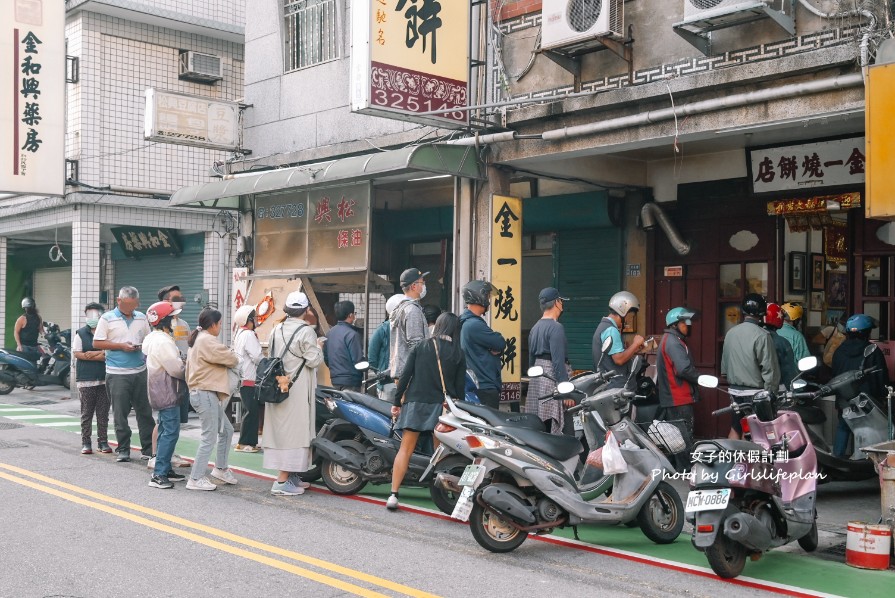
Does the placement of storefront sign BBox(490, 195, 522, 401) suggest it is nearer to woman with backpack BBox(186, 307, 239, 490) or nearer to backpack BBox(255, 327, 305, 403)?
backpack BBox(255, 327, 305, 403)

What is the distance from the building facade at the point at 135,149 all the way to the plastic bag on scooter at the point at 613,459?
11409mm

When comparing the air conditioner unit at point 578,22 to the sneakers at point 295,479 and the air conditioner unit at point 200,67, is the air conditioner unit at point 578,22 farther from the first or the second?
the air conditioner unit at point 200,67

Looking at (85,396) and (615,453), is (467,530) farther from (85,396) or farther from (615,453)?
(85,396)

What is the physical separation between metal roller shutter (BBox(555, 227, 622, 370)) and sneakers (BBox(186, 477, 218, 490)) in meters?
5.76

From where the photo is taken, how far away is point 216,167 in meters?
15.4

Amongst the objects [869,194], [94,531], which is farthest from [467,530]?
[869,194]

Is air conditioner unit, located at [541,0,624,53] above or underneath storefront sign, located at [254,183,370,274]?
above

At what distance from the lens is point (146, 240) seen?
21922 millimetres

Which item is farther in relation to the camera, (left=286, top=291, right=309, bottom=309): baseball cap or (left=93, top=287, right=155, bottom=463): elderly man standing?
(left=93, top=287, right=155, bottom=463): elderly man standing

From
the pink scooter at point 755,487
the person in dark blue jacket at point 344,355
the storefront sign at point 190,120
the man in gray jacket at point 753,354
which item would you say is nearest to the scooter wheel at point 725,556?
the pink scooter at point 755,487

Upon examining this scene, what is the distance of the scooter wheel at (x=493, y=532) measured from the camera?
6.91 metres

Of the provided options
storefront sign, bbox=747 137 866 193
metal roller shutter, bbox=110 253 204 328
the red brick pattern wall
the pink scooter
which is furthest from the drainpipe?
metal roller shutter, bbox=110 253 204 328

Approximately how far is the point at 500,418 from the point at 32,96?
43.2 ft

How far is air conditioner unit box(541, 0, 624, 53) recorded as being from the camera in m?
9.61
